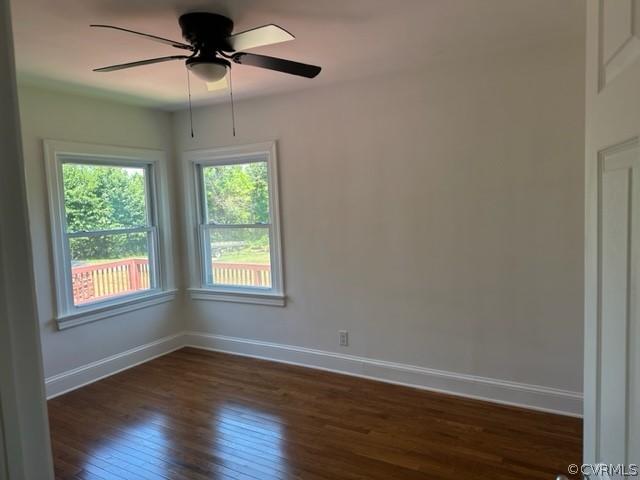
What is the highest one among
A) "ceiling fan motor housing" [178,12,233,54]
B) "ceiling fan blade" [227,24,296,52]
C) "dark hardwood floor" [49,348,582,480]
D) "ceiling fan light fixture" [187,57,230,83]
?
"ceiling fan motor housing" [178,12,233,54]

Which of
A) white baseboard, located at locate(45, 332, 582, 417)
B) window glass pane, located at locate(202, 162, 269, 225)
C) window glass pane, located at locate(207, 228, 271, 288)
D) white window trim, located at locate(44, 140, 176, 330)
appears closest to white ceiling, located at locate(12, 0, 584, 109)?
white window trim, located at locate(44, 140, 176, 330)

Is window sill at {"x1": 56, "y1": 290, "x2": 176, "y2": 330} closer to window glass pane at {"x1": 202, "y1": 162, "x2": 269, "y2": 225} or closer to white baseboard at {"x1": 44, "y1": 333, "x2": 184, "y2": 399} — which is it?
white baseboard at {"x1": 44, "y1": 333, "x2": 184, "y2": 399}

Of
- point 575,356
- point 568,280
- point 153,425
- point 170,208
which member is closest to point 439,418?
point 575,356

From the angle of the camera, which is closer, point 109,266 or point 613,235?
point 613,235

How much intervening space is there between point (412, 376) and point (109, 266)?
289 centimetres

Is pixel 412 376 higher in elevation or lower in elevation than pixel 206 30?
lower

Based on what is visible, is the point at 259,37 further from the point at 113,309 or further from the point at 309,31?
the point at 113,309

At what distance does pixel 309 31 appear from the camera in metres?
2.48

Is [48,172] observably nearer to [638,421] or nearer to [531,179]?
[531,179]

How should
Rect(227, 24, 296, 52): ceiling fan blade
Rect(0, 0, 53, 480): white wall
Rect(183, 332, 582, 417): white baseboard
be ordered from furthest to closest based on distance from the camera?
Rect(183, 332, 582, 417): white baseboard, Rect(227, 24, 296, 52): ceiling fan blade, Rect(0, 0, 53, 480): white wall

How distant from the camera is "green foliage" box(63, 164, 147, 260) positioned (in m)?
3.77

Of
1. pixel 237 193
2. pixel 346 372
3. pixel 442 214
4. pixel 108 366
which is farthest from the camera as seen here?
pixel 237 193

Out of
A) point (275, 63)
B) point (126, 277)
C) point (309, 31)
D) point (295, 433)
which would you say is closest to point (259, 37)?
point (275, 63)

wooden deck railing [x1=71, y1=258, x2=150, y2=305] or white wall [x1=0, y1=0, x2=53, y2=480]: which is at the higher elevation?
white wall [x1=0, y1=0, x2=53, y2=480]
